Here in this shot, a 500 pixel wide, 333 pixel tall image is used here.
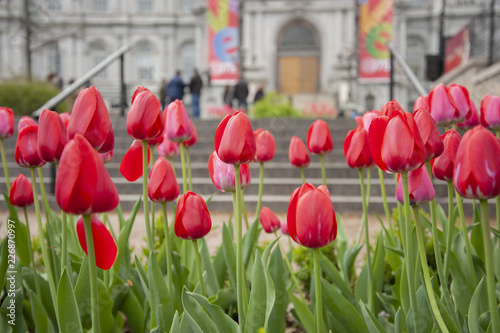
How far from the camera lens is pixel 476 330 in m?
0.96

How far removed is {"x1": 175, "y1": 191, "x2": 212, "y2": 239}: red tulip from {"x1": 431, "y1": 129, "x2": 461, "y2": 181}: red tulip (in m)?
0.61

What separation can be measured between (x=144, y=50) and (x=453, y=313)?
39127mm

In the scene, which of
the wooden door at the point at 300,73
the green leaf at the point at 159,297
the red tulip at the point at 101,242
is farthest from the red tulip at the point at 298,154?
the wooden door at the point at 300,73

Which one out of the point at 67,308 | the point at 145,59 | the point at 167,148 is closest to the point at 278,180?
the point at 167,148

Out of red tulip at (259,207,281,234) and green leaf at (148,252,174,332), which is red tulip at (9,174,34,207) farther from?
red tulip at (259,207,281,234)

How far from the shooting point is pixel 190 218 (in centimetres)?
110

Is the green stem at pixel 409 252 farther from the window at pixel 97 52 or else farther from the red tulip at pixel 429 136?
the window at pixel 97 52

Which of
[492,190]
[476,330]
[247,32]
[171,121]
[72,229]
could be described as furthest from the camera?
[247,32]

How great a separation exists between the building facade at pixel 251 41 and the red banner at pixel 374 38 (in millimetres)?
798

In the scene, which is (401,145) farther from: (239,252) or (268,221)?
(268,221)

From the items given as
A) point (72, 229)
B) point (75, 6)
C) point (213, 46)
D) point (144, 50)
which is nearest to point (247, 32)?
point (213, 46)

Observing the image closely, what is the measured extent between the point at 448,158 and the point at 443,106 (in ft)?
1.26

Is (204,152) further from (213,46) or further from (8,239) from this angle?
(213,46)

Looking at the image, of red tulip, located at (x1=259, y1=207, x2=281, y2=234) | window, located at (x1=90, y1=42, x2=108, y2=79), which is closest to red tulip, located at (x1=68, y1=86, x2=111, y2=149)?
red tulip, located at (x1=259, y1=207, x2=281, y2=234)
